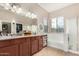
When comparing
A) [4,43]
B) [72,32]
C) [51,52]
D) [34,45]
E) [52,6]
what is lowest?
[51,52]

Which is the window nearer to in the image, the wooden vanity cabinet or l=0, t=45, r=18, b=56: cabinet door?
the wooden vanity cabinet

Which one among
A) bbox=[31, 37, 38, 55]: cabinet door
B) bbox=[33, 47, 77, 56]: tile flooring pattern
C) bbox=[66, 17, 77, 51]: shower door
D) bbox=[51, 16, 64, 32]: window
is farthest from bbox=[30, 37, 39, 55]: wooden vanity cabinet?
bbox=[66, 17, 77, 51]: shower door

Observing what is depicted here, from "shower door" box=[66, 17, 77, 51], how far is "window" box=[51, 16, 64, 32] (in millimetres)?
122

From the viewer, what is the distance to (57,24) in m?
2.18

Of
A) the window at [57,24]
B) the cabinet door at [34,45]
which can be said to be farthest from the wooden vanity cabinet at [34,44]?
the window at [57,24]

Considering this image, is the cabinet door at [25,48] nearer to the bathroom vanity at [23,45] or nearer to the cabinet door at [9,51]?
the bathroom vanity at [23,45]

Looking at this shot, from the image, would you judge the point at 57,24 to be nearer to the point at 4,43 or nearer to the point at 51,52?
the point at 51,52

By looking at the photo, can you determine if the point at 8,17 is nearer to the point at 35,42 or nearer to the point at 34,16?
the point at 34,16

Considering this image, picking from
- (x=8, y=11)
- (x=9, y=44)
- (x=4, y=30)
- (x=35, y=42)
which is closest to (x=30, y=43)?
(x=35, y=42)

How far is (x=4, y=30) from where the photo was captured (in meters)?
2.00

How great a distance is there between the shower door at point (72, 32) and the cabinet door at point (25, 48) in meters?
0.90

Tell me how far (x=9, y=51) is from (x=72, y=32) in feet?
4.47

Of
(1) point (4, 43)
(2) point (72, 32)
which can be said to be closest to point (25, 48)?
(1) point (4, 43)

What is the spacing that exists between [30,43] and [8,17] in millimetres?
797
